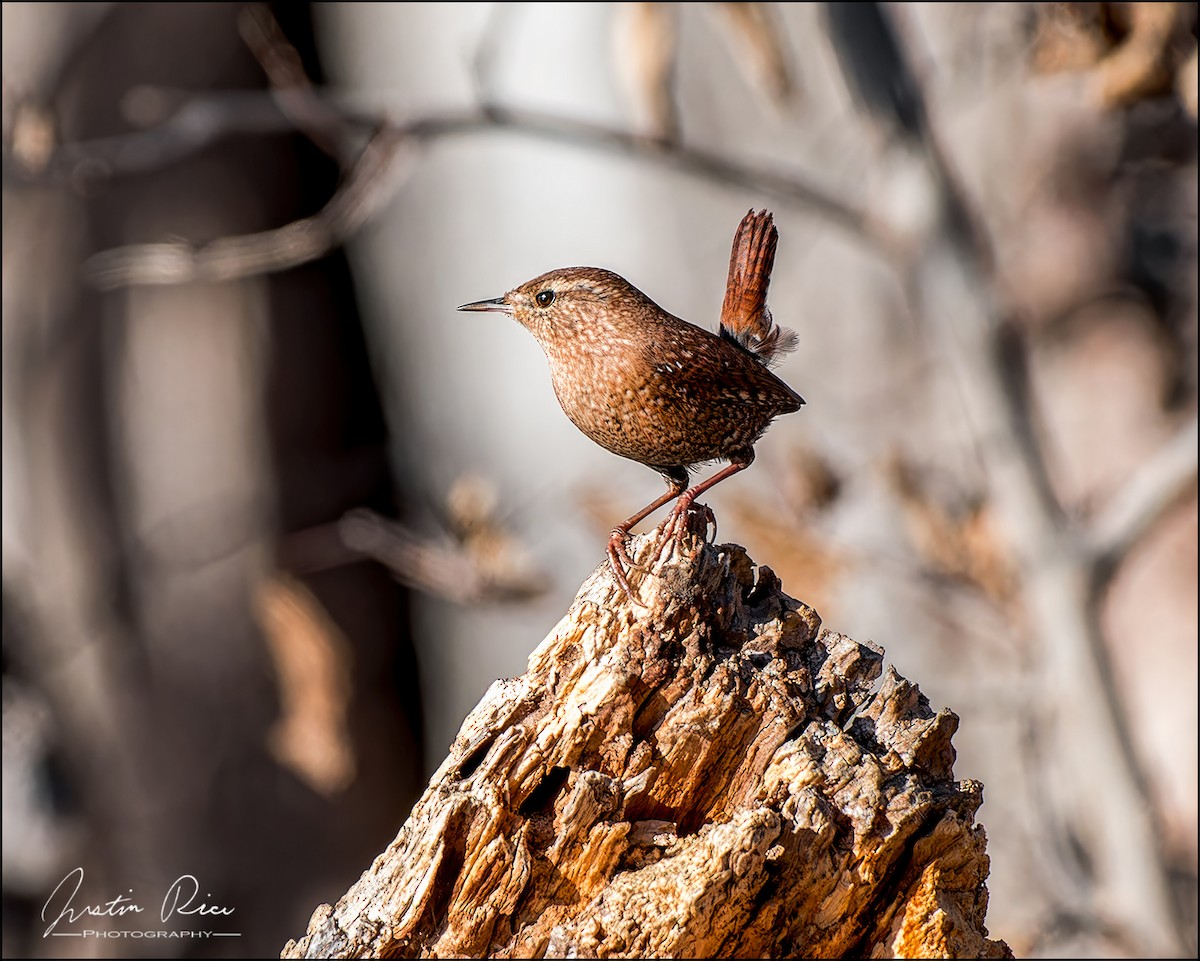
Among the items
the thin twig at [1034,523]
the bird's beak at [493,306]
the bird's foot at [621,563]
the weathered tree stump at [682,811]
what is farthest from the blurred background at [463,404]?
the weathered tree stump at [682,811]

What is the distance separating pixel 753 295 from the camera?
336cm

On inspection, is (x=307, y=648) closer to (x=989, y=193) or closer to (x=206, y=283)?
(x=206, y=283)

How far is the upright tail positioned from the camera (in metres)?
3.31

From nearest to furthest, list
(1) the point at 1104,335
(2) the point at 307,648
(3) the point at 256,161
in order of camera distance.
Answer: (2) the point at 307,648 → (1) the point at 1104,335 → (3) the point at 256,161

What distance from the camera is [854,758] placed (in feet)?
7.76

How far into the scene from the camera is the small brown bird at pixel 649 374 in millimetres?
2943

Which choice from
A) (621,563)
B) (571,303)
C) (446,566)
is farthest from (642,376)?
(446,566)

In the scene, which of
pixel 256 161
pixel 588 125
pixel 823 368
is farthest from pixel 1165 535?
pixel 256 161

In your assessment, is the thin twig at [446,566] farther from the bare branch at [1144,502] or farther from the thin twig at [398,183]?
the bare branch at [1144,502]

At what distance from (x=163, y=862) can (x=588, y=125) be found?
5.02m

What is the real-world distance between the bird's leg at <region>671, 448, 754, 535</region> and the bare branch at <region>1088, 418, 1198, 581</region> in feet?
8.43

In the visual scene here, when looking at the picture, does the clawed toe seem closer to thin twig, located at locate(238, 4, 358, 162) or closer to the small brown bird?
the small brown bird

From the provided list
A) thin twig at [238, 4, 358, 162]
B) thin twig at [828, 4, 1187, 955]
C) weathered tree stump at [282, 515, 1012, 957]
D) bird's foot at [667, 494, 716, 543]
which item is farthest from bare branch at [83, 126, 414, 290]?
weathered tree stump at [282, 515, 1012, 957]

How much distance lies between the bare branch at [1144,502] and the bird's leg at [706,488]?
8.43 feet
